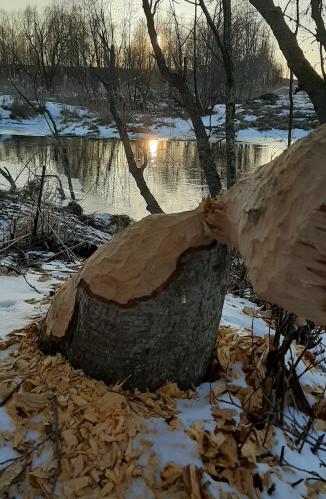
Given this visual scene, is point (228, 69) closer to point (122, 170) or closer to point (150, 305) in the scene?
point (150, 305)

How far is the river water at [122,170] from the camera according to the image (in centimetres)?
867

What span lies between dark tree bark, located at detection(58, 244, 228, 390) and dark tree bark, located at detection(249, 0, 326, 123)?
225 centimetres

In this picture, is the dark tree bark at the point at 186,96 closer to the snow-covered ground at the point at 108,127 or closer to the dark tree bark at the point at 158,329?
the dark tree bark at the point at 158,329

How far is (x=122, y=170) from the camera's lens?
12.2 meters

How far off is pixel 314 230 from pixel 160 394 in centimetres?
104

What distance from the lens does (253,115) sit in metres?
28.2

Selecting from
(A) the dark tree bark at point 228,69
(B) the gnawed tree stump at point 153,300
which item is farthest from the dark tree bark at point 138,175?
(B) the gnawed tree stump at point 153,300

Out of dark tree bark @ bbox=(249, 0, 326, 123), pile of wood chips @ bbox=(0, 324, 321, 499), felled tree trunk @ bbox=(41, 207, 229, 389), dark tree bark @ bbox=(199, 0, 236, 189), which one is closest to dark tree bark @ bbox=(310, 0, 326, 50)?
dark tree bark @ bbox=(249, 0, 326, 123)

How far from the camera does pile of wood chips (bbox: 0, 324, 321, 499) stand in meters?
1.34

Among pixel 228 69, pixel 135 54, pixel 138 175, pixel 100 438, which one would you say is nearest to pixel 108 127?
pixel 135 54

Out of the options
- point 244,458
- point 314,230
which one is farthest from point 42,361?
point 314,230

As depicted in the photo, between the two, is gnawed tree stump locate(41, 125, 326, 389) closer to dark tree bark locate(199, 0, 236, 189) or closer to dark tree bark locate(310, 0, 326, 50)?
dark tree bark locate(199, 0, 236, 189)

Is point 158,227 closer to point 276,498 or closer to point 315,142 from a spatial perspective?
point 315,142

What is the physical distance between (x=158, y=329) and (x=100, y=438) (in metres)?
0.42
